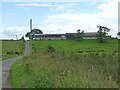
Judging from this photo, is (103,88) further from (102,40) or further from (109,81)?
(102,40)

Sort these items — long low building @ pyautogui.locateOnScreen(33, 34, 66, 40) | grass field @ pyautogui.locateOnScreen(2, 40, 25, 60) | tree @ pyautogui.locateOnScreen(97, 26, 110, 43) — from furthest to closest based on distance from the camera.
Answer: long low building @ pyautogui.locateOnScreen(33, 34, 66, 40) < tree @ pyautogui.locateOnScreen(97, 26, 110, 43) < grass field @ pyautogui.locateOnScreen(2, 40, 25, 60)

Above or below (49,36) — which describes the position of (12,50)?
below

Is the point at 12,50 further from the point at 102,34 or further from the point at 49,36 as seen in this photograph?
the point at 49,36

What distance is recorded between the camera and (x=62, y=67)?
14578 millimetres

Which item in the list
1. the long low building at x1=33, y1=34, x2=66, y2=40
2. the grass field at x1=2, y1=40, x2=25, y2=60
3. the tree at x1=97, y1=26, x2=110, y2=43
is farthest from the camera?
the long low building at x1=33, y1=34, x2=66, y2=40

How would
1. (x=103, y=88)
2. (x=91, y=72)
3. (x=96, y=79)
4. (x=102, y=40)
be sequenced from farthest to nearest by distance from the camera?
(x=102, y=40), (x=91, y=72), (x=96, y=79), (x=103, y=88)

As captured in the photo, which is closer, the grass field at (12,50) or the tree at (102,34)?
the grass field at (12,50)

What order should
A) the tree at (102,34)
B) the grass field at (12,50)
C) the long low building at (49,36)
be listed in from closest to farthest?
the grass field at (12,50) → the tree at (102,34) → the long low building at (49,36)

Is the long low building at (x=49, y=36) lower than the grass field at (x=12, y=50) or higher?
higher

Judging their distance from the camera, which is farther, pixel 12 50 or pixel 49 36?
pixel 49 36

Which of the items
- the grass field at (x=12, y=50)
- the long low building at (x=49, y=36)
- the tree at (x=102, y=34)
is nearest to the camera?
the grass field at (x=12, y=50)

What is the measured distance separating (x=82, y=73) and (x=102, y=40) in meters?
105

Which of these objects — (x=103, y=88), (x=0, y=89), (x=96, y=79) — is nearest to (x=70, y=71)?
(x=96, y=79)

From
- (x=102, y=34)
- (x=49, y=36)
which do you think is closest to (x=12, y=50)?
(x=102, y=34)
